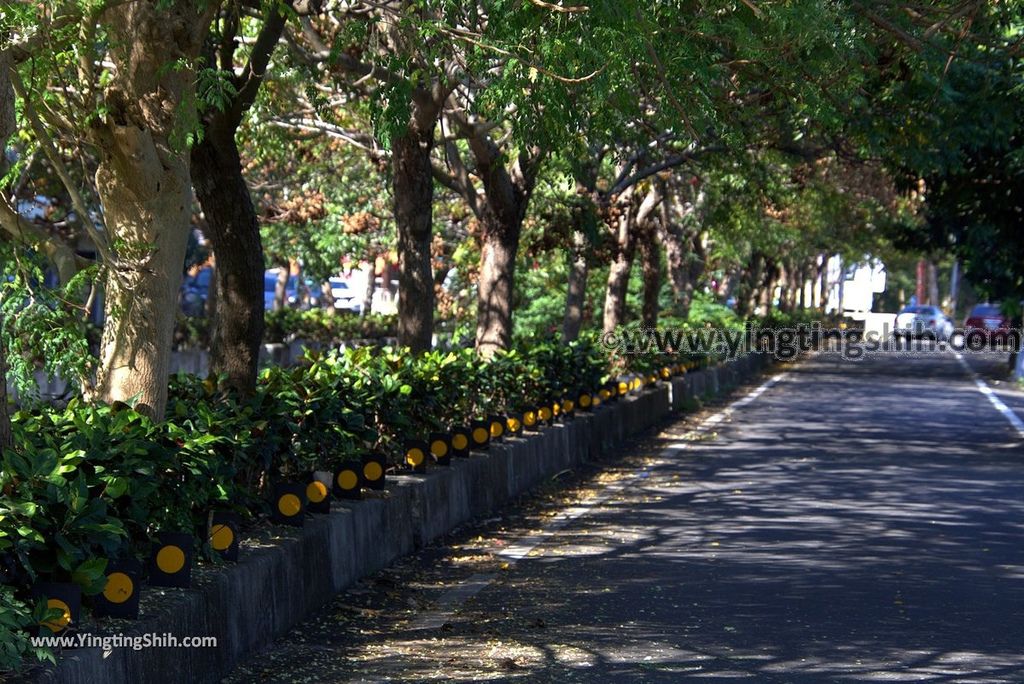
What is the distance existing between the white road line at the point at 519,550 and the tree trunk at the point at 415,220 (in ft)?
7.77

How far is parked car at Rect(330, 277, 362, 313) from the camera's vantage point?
70312mm

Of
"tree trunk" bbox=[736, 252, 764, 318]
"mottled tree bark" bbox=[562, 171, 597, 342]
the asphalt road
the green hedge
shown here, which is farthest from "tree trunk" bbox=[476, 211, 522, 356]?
"tree trunk" bbox=[736, 252, 764, 318]

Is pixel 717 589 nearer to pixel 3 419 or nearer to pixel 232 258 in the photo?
pixel 232 258

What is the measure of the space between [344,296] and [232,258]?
211 ft

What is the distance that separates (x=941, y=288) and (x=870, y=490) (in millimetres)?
108744

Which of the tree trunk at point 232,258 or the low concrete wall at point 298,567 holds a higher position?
the tree trunk at point 232,258

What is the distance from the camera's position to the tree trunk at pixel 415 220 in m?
14.5

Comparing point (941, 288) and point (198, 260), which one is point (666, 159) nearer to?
point (198, 260)

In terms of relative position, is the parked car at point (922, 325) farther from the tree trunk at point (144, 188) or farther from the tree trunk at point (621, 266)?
→ the tree trunk at point (144, 188)

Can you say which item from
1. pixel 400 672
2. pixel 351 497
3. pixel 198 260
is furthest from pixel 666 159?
pixel 198 260

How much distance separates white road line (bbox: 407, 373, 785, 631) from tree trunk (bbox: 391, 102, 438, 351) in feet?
7.77

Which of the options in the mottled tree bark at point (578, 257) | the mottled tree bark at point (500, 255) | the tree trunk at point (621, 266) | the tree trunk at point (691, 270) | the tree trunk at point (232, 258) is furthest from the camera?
the tree trunk at point (691, 270)

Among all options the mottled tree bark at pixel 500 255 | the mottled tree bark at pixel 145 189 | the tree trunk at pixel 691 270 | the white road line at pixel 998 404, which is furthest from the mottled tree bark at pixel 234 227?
the tree trunk at pixel 691 270

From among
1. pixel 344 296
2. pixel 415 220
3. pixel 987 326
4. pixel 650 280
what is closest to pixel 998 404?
pixel 650 280
